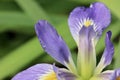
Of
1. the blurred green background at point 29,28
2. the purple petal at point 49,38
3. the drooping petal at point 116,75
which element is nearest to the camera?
the drooping petal at point 116,75

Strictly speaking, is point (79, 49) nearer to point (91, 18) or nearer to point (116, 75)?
point (91, 18)

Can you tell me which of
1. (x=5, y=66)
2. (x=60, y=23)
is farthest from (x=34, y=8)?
(x=5, y=66)

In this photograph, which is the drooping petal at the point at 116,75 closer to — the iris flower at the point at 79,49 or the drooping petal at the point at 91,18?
the iris flower at the point at 79,49

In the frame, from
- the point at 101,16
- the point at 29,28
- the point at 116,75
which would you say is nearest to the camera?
the point at 116,75

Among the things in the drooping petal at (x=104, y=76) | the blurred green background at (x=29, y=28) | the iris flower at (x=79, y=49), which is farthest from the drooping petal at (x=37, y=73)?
the blurred green background at (x=29, y=28)

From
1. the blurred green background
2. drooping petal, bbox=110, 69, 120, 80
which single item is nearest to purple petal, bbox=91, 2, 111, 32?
drooping petal, bbox=110, 69, 120, 80

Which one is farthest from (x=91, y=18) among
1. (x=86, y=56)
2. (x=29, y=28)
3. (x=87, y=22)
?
(x=29, y=28)
